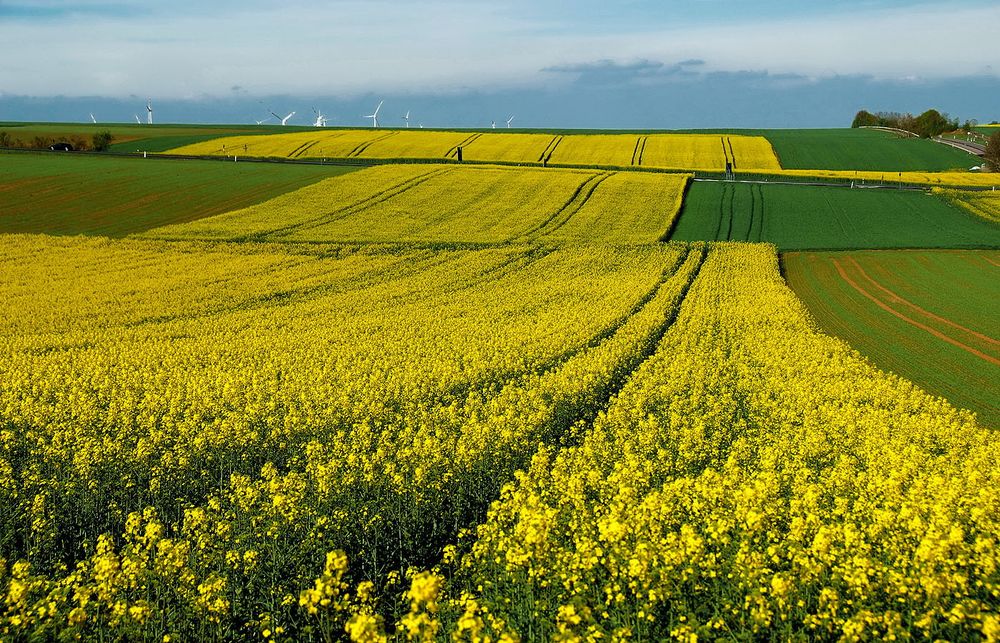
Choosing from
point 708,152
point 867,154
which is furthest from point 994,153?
point 708,152

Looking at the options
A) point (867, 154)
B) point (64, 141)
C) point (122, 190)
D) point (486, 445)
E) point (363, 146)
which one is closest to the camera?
point (486, 445)

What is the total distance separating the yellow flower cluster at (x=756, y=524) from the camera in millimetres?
11078

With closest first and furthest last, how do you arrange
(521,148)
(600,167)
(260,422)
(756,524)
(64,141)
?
1. (756,524)
2. (260,422)
3. (600,167)
4. (64,141)
5. (521,148)

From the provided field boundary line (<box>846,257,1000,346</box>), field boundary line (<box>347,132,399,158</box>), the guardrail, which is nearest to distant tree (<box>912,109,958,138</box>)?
the guardrail

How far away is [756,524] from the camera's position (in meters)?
12.8

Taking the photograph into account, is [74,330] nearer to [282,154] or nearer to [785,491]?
[785,491]

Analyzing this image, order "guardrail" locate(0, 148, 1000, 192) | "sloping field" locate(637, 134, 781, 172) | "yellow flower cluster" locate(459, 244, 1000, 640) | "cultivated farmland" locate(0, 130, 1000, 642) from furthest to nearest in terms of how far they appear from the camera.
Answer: "sloping field" locate(637, 134, 781, 172) < "guardrail" locate(0, 148, 1000, 192) < "cultivated farmland" locate(0, 130, 1000, 642) < "yellow flower cluster" locate(459, 244, 1000, 640)

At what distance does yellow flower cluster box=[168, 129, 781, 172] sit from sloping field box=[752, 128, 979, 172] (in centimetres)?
445

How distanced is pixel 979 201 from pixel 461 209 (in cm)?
6228

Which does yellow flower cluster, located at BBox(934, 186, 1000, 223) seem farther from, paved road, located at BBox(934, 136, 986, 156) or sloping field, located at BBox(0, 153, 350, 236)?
sloping field, located at BBox(0, 153, 350, 236)

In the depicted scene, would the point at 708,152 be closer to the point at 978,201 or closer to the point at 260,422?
the point at 978,201

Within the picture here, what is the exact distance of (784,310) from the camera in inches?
1617

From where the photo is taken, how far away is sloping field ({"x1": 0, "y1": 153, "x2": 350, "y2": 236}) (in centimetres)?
7119

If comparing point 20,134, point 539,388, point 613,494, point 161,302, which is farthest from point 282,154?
point 613,494
